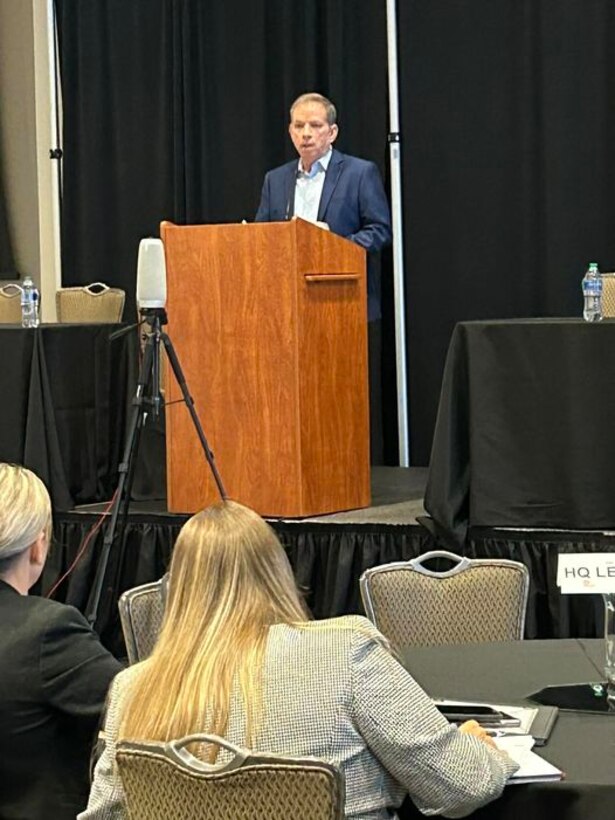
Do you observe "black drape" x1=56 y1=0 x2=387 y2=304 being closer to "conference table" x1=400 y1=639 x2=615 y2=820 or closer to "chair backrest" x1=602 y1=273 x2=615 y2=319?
"chair backrest" x1=602 y1=273 x2=615 y2=319

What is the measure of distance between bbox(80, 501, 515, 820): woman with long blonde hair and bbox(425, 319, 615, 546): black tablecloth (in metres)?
2.46

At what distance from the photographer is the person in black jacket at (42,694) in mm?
2322

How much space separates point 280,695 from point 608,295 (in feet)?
11.4

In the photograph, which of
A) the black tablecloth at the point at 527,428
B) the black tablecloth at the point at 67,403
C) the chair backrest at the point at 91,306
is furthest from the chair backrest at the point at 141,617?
the chair backrest at the point at 91,306

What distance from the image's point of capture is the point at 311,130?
548cm

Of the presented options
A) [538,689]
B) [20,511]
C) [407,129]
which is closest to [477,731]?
[538,689]

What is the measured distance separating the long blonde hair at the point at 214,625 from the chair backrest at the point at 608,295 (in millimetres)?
3227

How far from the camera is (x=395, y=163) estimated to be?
6.55 metres

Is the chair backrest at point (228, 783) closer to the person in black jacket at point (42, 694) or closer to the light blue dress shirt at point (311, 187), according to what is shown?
the person in black jacket at point (42, 694)

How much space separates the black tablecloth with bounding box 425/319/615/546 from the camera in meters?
4.45

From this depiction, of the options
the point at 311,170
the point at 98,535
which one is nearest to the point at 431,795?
the point at 98,535

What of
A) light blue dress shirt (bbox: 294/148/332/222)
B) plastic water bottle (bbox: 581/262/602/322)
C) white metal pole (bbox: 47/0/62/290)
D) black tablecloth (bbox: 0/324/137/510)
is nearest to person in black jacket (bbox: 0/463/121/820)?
plastic water bottle (bbox: 581/262/602/322)

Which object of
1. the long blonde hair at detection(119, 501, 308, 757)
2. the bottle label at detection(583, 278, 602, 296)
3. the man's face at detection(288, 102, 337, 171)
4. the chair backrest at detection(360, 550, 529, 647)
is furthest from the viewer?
the man's face at detection(288, 102, 337, 171)

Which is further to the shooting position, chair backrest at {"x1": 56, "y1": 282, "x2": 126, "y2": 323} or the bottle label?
chair backrest at {"x1": 56, "y1": 282, "x2": 126, "y2": 323}
